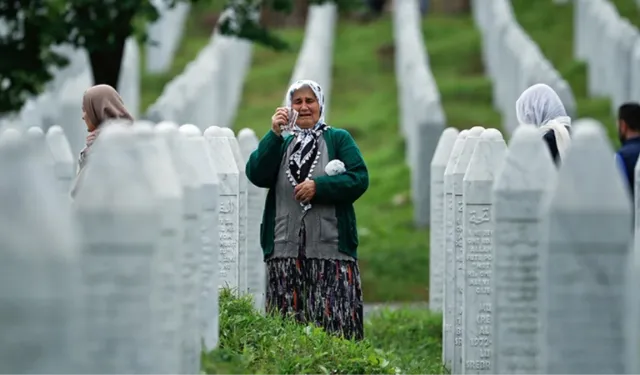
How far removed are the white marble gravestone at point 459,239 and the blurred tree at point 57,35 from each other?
5901 mm

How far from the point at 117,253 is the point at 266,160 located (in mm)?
3469

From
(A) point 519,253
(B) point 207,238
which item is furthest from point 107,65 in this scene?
(A) point 519,253

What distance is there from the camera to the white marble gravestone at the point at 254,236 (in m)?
11.7

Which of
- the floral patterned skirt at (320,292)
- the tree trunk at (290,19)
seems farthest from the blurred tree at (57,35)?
the tree trunk at (290,19)

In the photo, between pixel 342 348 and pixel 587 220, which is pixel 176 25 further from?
pixel 587 220

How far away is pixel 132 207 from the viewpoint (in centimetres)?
615

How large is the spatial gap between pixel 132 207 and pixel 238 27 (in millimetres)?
11260

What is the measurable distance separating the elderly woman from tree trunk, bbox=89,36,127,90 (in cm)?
673

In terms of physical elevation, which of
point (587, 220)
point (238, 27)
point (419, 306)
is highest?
point (238, 27)

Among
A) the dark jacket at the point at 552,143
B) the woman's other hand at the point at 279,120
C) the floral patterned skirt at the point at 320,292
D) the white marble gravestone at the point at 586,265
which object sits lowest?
the floral patterned skirt at the point at 320,292

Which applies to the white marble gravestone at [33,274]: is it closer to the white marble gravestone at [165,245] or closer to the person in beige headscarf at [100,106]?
the white marble gravestone at [165,245]

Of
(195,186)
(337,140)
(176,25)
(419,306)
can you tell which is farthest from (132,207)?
(176,25)

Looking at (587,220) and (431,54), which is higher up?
(431,54)

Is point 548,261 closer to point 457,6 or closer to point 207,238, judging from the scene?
point 207,238
